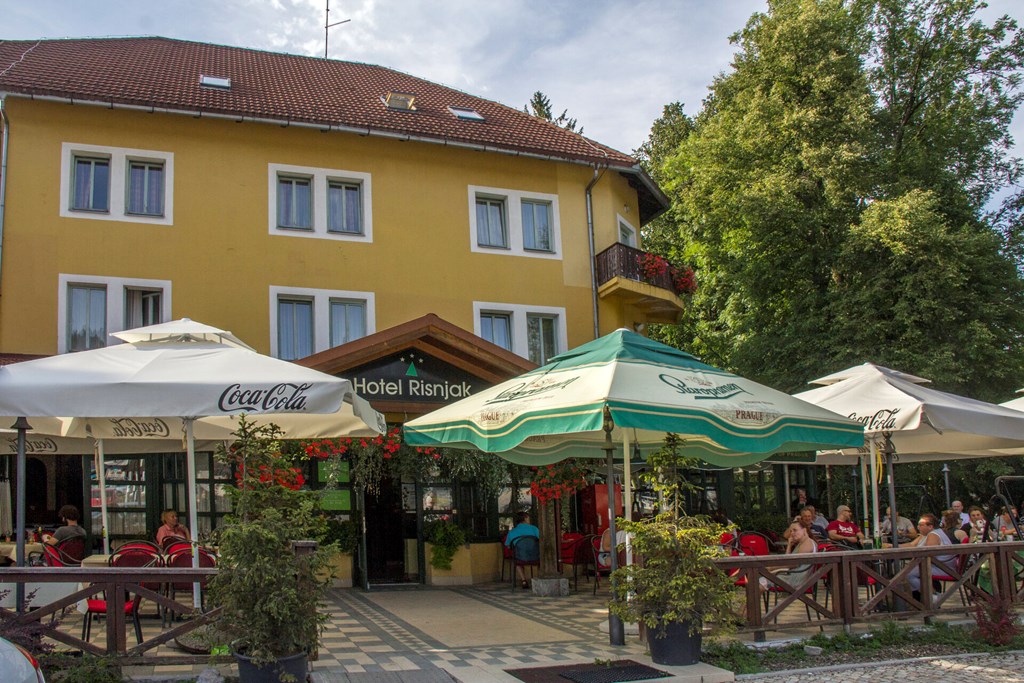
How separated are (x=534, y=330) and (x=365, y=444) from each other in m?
6.43

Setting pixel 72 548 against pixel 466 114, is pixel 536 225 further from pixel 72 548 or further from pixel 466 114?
pixel 72 548

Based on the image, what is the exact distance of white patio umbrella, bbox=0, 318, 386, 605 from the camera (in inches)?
294

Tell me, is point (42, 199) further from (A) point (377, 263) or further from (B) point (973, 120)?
(B) point (973, 120)

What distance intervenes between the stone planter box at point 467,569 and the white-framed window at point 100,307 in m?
6.42

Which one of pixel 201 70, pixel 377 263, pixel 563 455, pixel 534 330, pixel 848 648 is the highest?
pixel 201 70

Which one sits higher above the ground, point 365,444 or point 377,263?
point 377,263

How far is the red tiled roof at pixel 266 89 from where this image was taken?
16828 mm

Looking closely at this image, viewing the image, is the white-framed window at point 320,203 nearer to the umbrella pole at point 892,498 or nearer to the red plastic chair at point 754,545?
Result: the red plastic chair at point 754,545

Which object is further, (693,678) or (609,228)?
(609,228)

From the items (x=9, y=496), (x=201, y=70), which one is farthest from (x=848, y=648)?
(x=201, y=70)

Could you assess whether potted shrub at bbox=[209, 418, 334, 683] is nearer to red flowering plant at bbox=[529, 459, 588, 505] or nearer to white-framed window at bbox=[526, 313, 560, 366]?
red flowering plant at bbox=[529, 459, 588, 505]

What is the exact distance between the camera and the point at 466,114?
2147 centimetres

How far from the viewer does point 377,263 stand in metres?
18.1

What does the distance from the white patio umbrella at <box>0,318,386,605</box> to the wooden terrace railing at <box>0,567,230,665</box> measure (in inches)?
34.3
